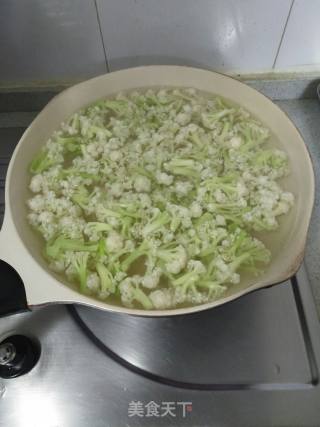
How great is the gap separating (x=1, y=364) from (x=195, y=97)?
2.51 feet

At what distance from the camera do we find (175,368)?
76 cm

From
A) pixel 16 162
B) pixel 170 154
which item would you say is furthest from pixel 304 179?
pixel 16 162

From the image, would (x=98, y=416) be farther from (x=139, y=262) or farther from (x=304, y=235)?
(x=304, y=235)

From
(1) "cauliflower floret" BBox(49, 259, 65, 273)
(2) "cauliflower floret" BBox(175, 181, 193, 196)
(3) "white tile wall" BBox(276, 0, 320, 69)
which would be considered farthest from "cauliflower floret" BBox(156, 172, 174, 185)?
(3) "white tile wall" BBox(276, 0, 320, 69)

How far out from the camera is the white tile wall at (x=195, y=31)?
0.94m

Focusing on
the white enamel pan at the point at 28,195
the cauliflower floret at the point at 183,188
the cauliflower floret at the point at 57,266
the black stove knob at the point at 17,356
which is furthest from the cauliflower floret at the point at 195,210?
the black stove knob at the point at 17,356

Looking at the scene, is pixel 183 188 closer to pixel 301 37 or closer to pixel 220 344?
pixel 220 344

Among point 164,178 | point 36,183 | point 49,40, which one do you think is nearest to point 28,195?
point 36,183

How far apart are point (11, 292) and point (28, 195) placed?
0.27 m

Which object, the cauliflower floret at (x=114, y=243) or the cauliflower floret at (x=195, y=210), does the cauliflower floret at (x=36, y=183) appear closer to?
the cauliflower floret at (x=114, y=243)

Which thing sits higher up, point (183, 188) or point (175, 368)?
point (183, 188)

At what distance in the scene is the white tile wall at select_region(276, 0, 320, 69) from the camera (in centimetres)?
95

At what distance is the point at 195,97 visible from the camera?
1008 millimetres

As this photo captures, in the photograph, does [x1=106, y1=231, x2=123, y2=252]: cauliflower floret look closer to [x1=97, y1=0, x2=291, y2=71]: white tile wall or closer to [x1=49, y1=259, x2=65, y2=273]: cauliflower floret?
[x1=49, y1=259, x2=65, y2=273]: cauliflower floret
